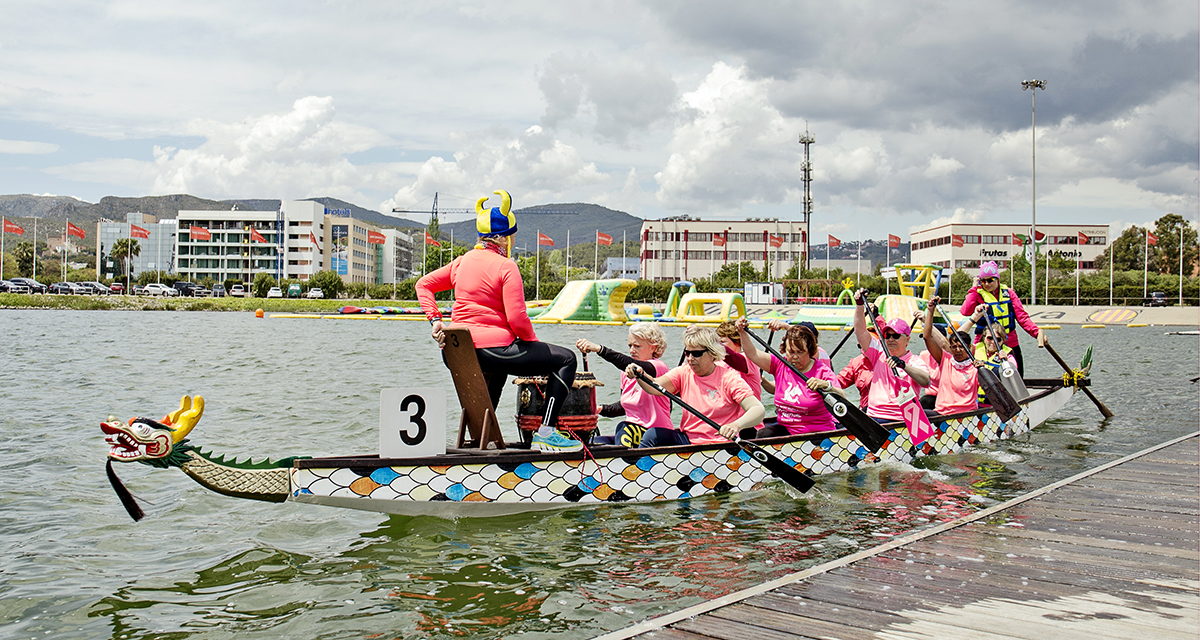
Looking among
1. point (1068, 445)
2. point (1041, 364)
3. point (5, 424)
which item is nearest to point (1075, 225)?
point (1041, 364)

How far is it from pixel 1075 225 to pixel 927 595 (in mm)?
127458

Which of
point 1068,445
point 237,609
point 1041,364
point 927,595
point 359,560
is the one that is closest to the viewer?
point 927,595

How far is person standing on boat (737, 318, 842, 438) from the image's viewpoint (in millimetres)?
7488

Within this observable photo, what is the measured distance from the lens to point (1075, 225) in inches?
4469

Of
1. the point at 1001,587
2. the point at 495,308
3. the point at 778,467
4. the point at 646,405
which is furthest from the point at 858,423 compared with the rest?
the point at 495,308

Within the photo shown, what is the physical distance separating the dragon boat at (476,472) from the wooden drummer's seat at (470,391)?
0.10 m

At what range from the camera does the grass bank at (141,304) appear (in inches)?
2366

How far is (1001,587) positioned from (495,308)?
3.60 m

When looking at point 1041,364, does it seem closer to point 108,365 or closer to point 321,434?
point 321,434

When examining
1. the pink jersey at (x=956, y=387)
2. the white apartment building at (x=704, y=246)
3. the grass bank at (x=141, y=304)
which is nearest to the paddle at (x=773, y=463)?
the pink jersey at (x=956, y=387)

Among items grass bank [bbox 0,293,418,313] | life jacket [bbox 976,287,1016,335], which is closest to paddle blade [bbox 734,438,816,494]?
life jacket [bbox 976,287,1016,335]

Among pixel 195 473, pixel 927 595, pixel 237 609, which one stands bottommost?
pixel 237 609

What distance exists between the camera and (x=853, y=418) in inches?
301

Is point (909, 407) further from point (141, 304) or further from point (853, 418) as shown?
point (141, 304)
